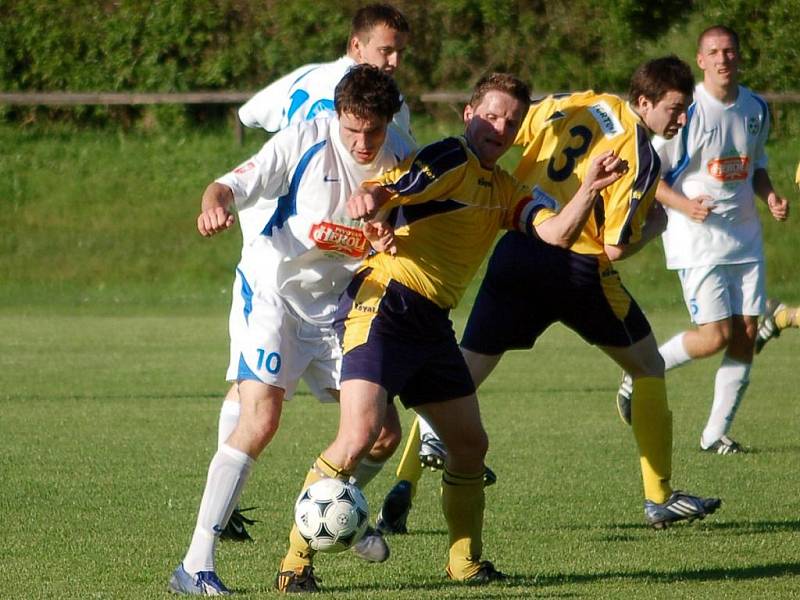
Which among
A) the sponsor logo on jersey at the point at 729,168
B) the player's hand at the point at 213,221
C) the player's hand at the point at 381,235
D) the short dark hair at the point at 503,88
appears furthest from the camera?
the sponsor logo on jersey at the point at 729,168

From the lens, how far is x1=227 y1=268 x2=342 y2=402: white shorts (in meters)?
5.06

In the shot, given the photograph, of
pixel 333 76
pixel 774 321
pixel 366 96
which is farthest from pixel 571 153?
pixel 774 321

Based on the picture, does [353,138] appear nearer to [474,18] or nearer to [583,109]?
[583,109]

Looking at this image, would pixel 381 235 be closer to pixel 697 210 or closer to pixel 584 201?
pixel 584 201

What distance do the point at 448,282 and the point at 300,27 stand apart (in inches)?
775

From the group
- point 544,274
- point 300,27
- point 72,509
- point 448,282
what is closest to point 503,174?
point 448,282

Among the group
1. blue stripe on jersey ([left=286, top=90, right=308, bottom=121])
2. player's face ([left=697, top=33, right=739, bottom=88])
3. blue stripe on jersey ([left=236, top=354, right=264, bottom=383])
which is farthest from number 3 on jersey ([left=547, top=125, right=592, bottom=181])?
player's face ([left=697, top=33, right=739, bottom=88])

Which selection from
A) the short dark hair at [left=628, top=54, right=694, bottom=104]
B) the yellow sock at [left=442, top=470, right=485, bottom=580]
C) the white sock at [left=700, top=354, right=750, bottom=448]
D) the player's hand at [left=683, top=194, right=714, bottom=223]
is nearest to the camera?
the yellow sock at [left=442, top=470, right=485, bottom=580]

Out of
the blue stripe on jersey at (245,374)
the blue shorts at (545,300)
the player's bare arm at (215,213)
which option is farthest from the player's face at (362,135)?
the blue shorts at (545,300)

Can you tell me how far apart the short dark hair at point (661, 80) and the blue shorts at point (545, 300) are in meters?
0.74

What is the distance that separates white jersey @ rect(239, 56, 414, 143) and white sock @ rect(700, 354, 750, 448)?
10.8 ft

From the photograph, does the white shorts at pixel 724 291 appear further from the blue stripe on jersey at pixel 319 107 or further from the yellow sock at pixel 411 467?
the blue stripe on jersey at pixel 319 107

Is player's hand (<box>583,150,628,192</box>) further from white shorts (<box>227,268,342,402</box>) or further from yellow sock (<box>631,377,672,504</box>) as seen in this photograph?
yellow sock (<box>631,377,672,504</box>)

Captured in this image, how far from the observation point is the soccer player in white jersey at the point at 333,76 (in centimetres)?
579
